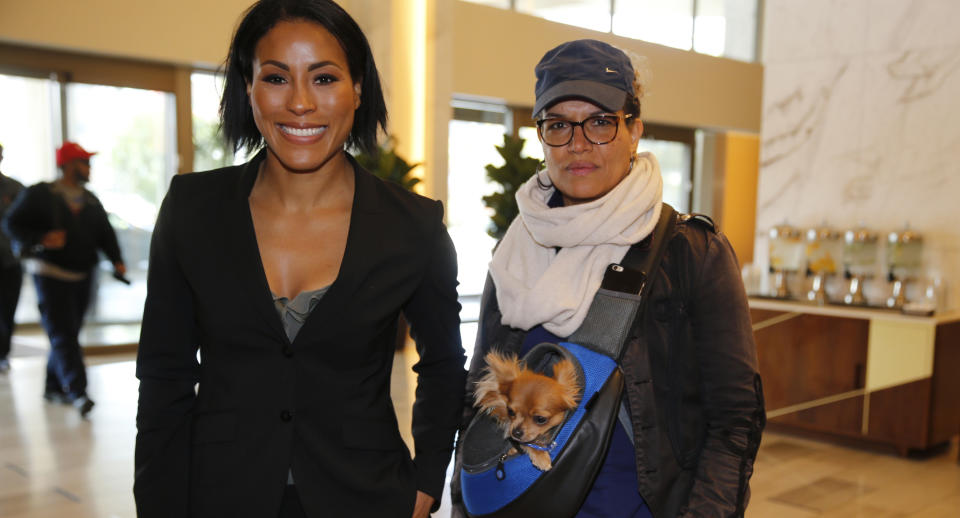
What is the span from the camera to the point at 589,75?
5.07 feet

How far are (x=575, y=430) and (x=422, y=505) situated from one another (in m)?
0.37

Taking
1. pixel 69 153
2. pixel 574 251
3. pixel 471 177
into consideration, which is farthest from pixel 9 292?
pixel 574 251

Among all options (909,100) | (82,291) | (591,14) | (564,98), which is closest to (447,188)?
(591,14)

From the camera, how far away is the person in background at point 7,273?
687cm

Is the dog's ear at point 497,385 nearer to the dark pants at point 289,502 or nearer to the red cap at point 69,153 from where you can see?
the dark pants at point 289,502

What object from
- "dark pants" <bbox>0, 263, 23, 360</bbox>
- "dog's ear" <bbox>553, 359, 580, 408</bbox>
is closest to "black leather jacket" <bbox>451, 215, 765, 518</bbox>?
"dog's ear" <bbox>553, 359, 580, 408</bbox>

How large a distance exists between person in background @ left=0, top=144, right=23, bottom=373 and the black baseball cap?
6.80 metres

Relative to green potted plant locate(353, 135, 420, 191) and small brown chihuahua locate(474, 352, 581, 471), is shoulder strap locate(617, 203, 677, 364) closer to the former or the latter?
small brown chihuahua locate(474, 352, 581, 471)

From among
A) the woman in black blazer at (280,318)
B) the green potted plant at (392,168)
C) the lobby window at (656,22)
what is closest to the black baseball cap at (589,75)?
the woman in black blazer at (280,318)

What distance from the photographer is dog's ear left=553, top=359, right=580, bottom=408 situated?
4.66 feet

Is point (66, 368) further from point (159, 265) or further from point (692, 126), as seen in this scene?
point (692, 126)

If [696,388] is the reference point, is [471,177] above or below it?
above

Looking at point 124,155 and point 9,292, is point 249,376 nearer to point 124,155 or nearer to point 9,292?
point 9,292

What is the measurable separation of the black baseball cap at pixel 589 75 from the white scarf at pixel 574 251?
0.19 metres
